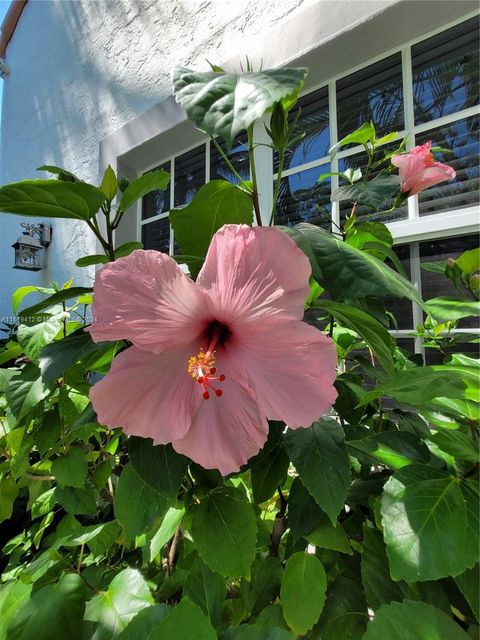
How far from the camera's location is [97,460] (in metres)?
1.05

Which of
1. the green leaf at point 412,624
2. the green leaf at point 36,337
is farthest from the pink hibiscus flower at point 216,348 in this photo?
the green leaf at point 36,337

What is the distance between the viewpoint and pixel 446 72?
5.38ft

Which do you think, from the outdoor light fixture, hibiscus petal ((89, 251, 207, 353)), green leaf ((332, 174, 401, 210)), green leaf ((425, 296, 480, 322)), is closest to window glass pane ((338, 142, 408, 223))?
green leaf ((332, 174, 401, 210))

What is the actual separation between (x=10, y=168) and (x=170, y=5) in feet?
8.45

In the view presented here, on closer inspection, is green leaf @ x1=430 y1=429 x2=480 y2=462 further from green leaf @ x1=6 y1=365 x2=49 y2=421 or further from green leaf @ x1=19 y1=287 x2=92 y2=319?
green leaf @ x1=6 y1=365 x2=49 y2=421

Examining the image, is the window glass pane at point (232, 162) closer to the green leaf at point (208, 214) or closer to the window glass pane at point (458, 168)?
the window glass pane at point (458, 168)

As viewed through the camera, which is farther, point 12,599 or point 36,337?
point 36,337

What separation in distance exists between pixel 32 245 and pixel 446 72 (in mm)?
3159

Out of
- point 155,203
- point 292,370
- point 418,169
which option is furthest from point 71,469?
point 155,203

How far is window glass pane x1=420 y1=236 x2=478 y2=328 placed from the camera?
155 centimetres

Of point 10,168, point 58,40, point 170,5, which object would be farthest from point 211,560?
point 10,168

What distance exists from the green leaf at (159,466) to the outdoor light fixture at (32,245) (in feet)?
10.8

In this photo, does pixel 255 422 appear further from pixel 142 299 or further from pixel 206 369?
pixel 142 299

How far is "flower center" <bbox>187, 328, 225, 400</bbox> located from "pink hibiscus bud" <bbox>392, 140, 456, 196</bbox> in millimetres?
601
